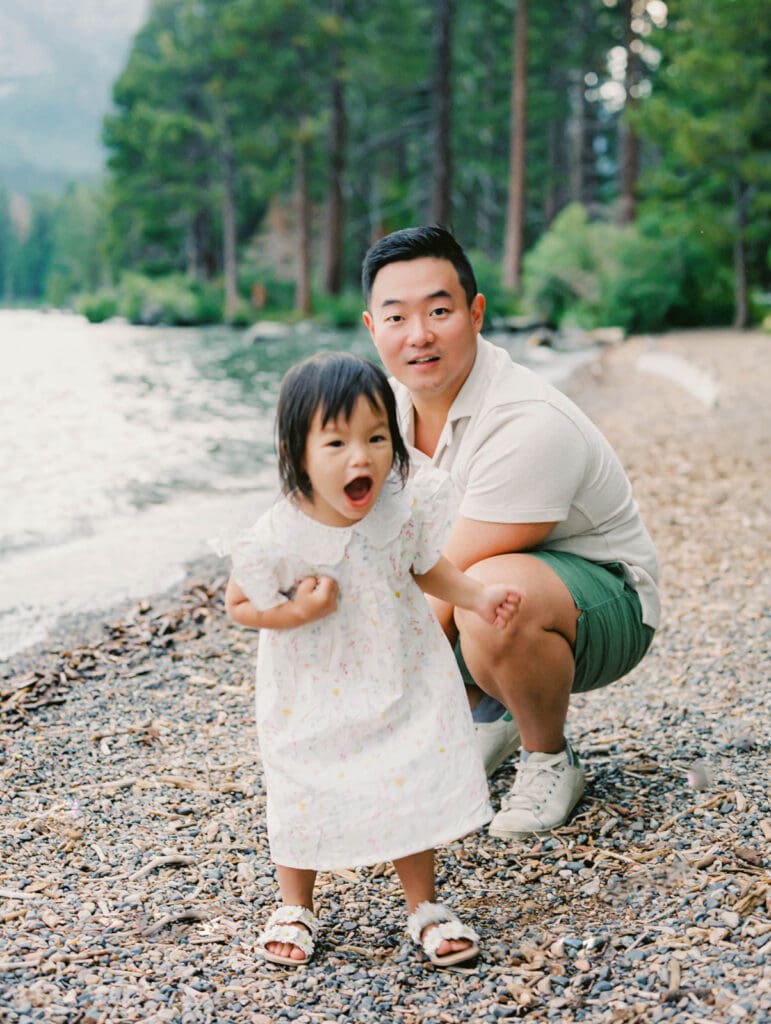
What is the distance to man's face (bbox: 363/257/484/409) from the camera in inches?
96.4

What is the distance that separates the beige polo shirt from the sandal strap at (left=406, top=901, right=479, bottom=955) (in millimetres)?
896

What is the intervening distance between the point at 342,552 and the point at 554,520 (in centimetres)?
70

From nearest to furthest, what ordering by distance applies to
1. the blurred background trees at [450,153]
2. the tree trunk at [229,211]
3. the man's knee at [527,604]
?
the man's knee at [527,604], the blurred background trees at [450,153], the tree trunk at [229,211]

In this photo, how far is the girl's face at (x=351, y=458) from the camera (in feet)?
6.42

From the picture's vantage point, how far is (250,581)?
6.59ft

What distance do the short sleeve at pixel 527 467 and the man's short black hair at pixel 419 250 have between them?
32 cm

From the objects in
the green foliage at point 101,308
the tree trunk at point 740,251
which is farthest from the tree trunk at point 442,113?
the green foliage at point 101,308

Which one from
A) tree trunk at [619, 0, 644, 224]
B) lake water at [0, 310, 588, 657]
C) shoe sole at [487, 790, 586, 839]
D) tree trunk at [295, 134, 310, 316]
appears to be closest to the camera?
shoe sole at [487, 790, 586, 839]

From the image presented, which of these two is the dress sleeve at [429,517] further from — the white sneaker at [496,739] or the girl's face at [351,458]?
the white sneaker at [496,739]

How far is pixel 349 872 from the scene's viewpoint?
246 centimetres

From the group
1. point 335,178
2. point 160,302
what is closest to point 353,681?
point 335,178

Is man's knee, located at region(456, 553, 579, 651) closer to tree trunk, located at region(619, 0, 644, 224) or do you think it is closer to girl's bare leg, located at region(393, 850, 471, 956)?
girl's bare leg, located at region(393, 850, 471, 956)

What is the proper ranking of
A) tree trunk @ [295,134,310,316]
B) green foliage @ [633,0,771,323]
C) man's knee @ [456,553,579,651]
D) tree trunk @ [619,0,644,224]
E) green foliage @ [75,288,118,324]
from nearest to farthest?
man's knee @ [456,553,579,651]
green foliage @ [633,0,771,323]
tree trunk @ [619,0,644,224]
tree trunk @ [295,134,310,316]
green foliage @ [75,288,118,324]

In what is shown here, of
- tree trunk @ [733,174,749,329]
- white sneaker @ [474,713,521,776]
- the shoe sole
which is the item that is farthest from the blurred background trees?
the shoe sole
